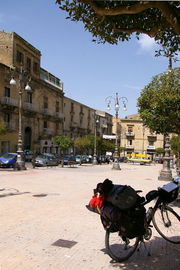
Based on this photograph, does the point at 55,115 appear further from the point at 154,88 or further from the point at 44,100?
the point at 154,88

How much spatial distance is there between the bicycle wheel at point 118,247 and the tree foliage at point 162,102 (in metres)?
5.71

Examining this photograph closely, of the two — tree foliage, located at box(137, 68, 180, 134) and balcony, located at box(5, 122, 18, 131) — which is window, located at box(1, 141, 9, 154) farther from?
tree foliage, located at box(137, 68, 180, 134)

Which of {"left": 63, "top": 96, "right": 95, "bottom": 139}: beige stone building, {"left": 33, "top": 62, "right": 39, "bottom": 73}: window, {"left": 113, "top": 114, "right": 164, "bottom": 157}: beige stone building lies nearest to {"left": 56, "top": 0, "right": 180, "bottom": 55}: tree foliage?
{"left": 33, "top": 62, "right": 39, "bottom": 73}: window

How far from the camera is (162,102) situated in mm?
9164

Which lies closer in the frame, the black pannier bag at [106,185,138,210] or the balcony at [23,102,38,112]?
the black pannier bag at [106,185,138,210]

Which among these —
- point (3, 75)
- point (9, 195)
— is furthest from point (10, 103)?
point (9, 195)

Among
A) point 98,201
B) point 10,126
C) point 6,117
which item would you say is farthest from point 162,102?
point 6,117

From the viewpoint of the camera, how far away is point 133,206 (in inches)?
149

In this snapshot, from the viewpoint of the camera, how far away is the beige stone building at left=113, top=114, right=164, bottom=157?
74.6 metres

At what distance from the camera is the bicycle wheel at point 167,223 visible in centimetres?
445

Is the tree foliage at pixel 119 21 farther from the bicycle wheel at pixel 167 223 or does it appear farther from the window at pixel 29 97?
the window at pixel 29 97

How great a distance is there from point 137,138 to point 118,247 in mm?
72145

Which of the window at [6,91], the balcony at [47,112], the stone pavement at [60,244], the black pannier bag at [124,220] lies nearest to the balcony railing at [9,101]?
the window at [6,91]

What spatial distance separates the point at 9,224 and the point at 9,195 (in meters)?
3.68
